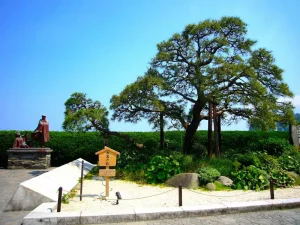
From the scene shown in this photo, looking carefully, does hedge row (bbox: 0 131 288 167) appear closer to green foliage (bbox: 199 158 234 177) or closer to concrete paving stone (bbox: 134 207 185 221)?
green foliage (bbox: 199 158 234 177)

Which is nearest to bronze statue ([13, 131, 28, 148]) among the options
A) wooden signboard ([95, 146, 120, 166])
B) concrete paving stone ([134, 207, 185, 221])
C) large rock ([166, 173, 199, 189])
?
wooden signboard ([95, 146, 120, 166])

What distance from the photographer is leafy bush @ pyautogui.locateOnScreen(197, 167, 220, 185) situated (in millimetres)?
8022

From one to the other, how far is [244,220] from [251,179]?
3.05 m

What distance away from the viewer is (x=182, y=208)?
5527 millimetres

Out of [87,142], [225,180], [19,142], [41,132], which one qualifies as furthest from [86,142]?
[225,180]

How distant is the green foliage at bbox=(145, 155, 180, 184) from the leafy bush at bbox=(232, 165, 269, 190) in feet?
6.66

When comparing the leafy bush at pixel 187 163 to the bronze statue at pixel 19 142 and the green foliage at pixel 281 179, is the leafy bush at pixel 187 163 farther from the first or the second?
the bronze statue at pixel 19 142

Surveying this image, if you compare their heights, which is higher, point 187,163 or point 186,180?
point 187,163

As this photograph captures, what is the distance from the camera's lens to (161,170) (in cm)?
893

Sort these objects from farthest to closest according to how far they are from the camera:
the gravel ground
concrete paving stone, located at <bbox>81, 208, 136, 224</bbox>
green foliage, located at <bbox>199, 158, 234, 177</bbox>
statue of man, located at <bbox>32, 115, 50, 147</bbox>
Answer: statue of man, located at <bbox>32, 115, 50, 147</bbox> < green foliage, located at <bbox>199, 158, 234, 177</bbox> < the gravel ground < concrete paving stone, located at <bbox>81, 208, 136, 224</bbox>

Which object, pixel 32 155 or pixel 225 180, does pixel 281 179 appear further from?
pixel 32 155

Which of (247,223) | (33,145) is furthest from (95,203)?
(33,145)

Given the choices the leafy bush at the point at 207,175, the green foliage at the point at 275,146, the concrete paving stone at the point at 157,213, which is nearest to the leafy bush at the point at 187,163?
the leafy bush at the point at 207,175

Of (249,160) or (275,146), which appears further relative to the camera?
(275,146)
